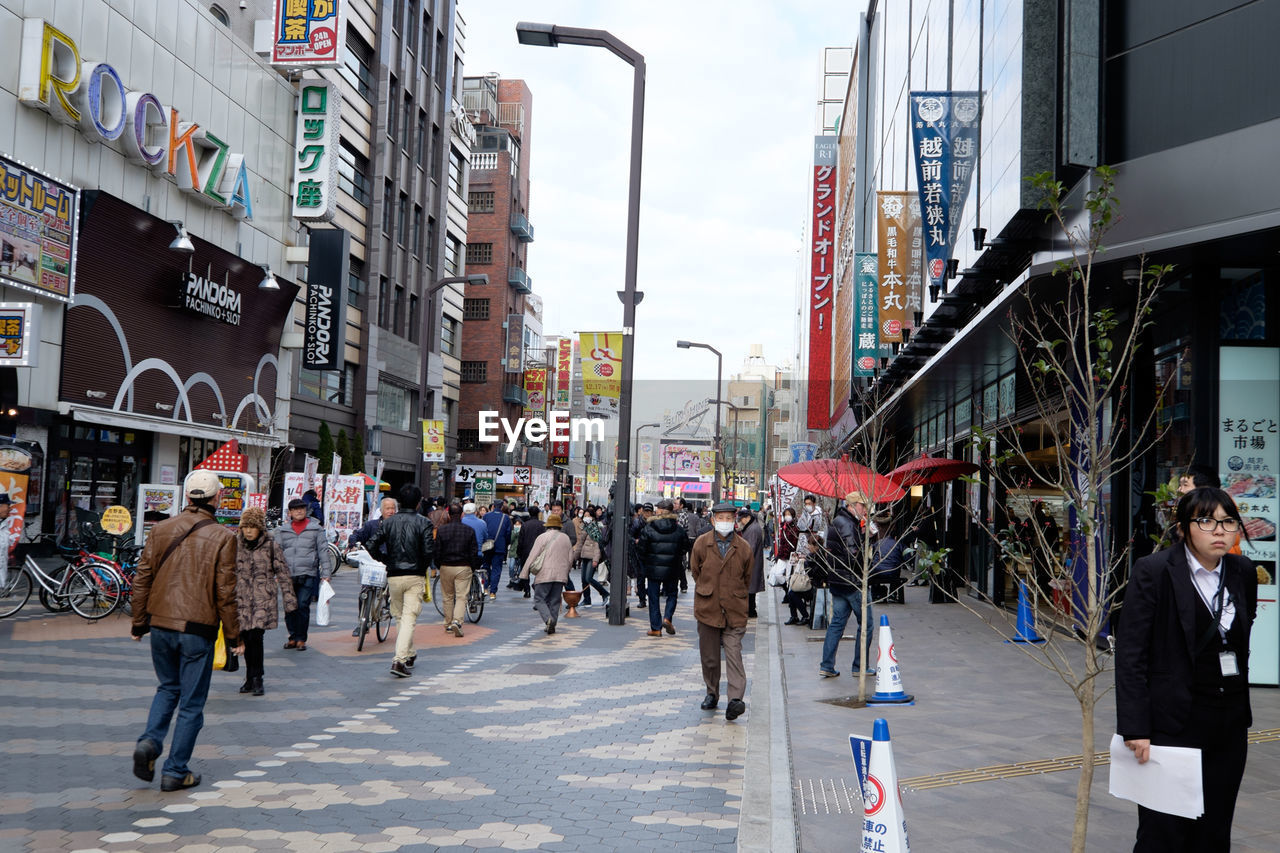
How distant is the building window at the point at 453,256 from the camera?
52.1 m

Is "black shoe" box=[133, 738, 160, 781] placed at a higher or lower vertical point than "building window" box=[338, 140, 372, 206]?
lower

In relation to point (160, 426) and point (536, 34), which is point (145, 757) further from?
point (160, 426)

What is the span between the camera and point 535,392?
6675 centimetres

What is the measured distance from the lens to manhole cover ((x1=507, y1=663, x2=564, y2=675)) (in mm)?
11898

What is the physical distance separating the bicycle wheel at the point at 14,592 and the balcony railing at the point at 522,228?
54.6 meters

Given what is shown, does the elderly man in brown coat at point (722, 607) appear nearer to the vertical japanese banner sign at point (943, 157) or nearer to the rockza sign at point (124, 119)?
the vertical japanese banner sign at point (943, 157)

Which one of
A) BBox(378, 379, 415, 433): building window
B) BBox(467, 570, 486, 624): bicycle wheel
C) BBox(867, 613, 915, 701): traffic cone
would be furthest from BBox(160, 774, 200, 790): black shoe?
BBox(378, 379, 415, 433): building window

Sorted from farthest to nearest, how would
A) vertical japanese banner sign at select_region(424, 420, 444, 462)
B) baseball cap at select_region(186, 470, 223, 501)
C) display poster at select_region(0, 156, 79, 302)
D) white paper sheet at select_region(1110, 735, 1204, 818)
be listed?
1. vertical japanese banner sign at select_region(424, 420, 444, 462)
2. display poster at select_region(0, 156, 79, 302)
3. baseball cap at select_region(186, 470, 223, 501)
4. white paper sheet at select_region(1110, 735, 1204, 818)

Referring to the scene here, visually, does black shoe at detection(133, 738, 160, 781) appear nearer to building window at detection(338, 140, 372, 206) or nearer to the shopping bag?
the shopping bag

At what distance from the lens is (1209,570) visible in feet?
14.3

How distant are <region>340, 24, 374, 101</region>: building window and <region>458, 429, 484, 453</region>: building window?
27.8 metres

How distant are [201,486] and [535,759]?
292 cm

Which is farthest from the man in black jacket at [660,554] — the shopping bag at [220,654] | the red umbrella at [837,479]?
the shopping bag at [220,654]

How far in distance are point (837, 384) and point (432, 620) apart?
107ft
